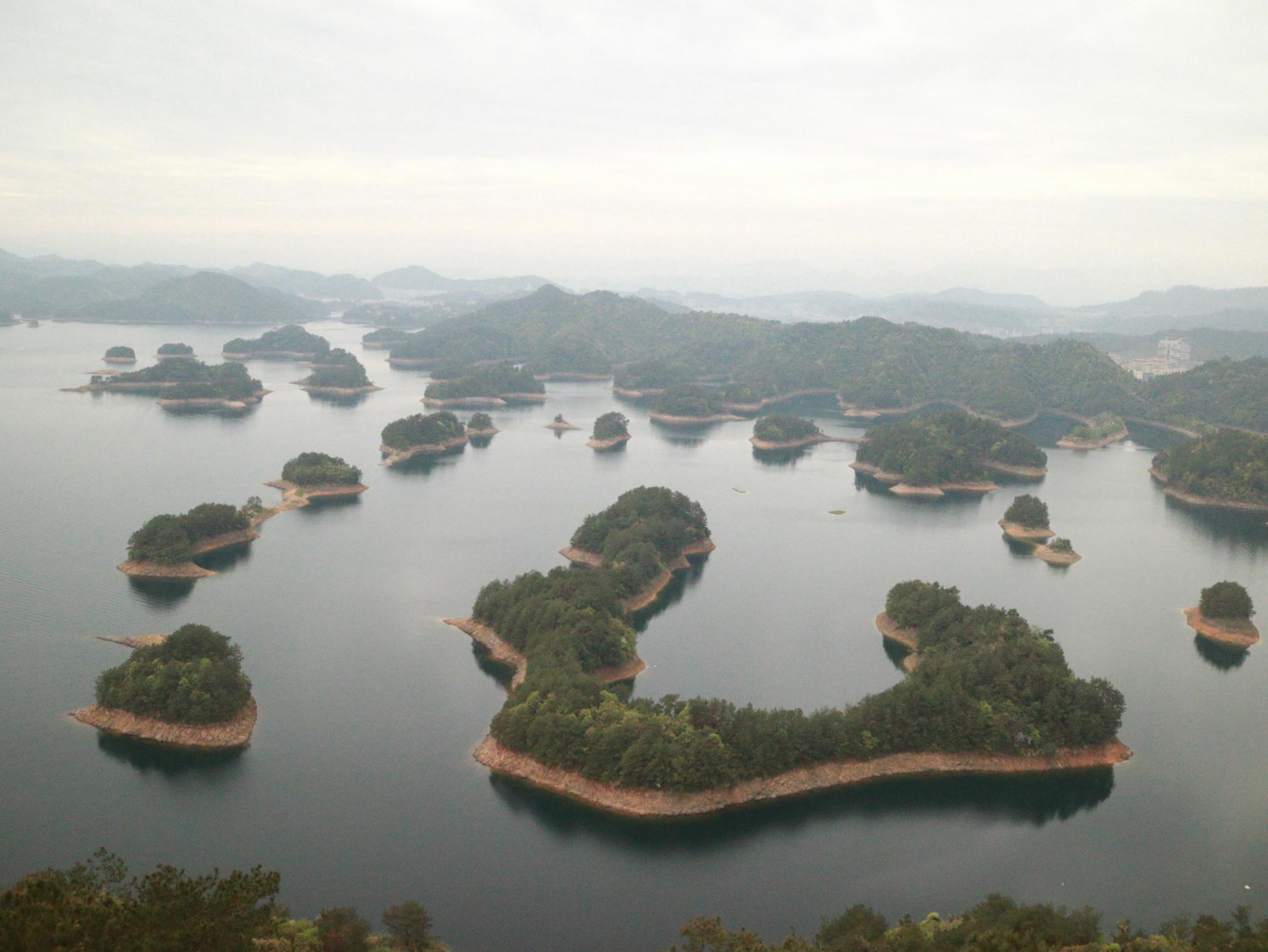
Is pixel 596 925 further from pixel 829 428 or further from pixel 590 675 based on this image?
pixel 829 428

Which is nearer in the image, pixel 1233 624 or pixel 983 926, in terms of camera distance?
pixel 983 926

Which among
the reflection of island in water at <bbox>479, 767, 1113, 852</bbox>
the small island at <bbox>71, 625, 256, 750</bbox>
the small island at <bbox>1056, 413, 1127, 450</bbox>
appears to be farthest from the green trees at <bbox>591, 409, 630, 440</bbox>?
the reflection of island in water at <bbox>479, 767, 1113, 852</bbox>

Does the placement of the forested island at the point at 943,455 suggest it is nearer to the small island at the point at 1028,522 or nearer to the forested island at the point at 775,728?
the small island at the point at 1028,522

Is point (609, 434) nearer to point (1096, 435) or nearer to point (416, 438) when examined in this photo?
point (416, 438)

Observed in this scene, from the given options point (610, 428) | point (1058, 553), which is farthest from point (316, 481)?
point (1058, 553)

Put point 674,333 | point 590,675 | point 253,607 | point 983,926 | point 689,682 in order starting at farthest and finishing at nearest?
point 674,333, point 253,607, point 689,682, point 590,675, point 983,926

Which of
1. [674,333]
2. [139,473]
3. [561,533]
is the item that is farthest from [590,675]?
[674,333]

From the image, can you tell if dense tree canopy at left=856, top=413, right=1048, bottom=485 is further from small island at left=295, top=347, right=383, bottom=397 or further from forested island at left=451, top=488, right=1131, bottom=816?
small island at left=295, top=347, right=383, bottom=397
